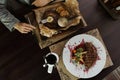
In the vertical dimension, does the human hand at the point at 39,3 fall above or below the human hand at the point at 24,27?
above

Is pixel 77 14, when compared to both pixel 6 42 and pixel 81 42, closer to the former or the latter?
pixel 81 42

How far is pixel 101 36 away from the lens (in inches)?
44.3

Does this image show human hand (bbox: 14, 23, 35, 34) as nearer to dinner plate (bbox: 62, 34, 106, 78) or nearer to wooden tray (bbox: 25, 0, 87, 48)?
wooden tray (bbox: 25, 0, 87, 48)

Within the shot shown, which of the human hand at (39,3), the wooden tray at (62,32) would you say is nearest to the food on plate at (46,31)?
the wooden tray at (62,32)

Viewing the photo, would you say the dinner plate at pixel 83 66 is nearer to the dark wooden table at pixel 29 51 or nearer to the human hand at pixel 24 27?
the dark wooden table at pixel 29 51

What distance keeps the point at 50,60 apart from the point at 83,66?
17 centimetres

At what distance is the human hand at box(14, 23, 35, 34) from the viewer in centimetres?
104

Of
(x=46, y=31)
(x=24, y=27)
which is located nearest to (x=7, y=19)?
(x=24, y=27)

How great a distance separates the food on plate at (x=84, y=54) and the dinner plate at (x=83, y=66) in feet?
0.05

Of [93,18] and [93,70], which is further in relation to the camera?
[93,18]

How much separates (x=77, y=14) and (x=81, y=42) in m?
0.15

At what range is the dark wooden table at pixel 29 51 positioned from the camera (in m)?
1.02

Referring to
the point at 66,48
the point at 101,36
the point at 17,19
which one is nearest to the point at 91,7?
the point at 101,36

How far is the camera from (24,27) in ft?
3.42
